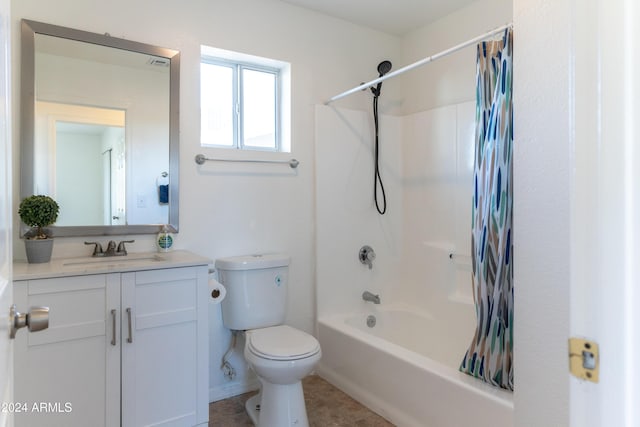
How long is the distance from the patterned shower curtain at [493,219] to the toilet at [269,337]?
2.62 feet

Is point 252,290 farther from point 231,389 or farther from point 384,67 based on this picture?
point 384,67

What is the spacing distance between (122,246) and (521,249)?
1.90 metres

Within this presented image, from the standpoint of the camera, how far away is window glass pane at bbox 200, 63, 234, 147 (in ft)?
8.05

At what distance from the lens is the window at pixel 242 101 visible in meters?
2.46

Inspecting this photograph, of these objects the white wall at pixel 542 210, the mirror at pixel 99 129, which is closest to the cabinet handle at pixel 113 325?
the mirror at pixel 99 129

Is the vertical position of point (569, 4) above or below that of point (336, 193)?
above

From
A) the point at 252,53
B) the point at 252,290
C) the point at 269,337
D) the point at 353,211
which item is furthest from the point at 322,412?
the point at 252,53

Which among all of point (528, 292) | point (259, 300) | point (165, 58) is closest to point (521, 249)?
point (528, 292)

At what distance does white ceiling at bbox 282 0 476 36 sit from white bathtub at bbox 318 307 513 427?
2.14 m

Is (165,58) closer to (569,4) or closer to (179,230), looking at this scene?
(179,230)

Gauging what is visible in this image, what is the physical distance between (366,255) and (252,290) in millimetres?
985

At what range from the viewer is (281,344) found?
1923 mm

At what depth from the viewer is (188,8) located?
2207 mm

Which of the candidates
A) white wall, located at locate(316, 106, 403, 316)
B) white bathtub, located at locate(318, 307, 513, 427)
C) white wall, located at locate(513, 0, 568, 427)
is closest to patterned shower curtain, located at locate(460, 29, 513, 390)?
white bathtub, located at locate(318, 307, 513, 427)
